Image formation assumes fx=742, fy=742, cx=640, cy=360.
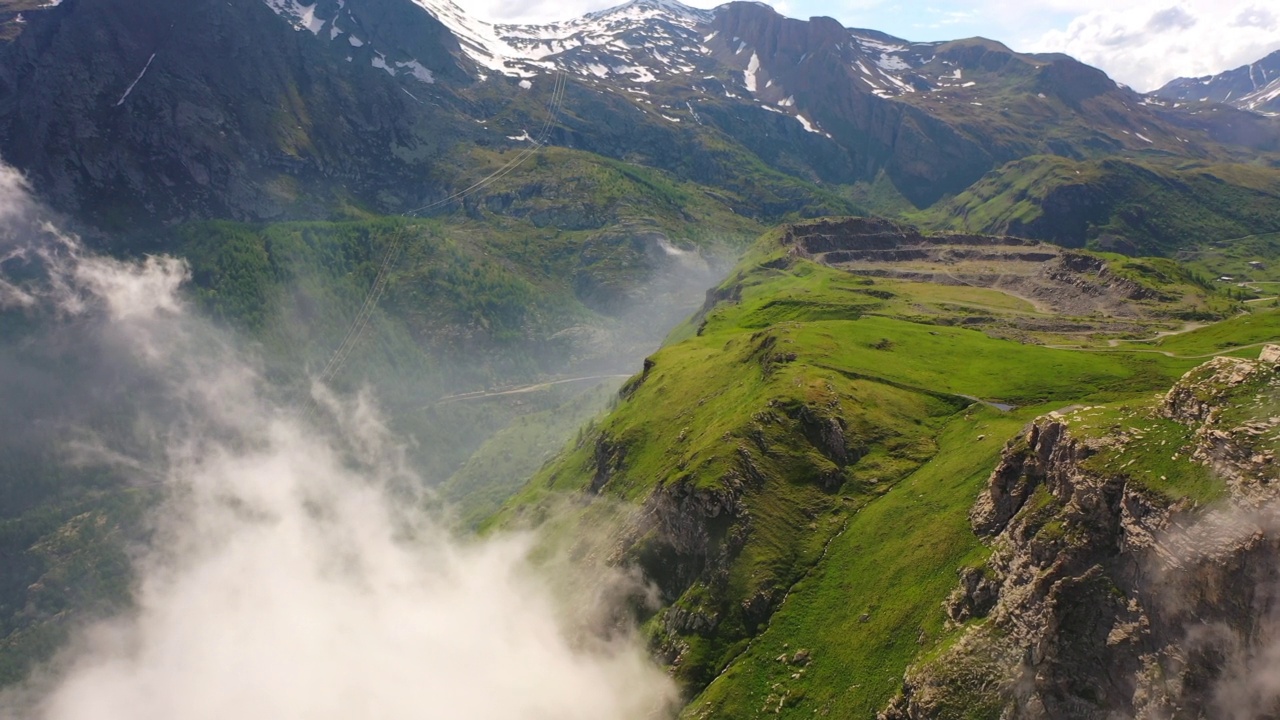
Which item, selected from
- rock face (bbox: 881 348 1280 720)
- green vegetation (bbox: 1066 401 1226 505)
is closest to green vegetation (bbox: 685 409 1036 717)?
rock face (bbox: 881 348 1280 720)

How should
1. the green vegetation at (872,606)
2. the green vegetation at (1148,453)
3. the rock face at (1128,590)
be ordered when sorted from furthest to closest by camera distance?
the green vegetation at (872,606), the green vegetation at (1148,453), the rock face at (1128,590)

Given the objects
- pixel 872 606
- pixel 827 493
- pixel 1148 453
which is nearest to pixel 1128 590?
pixel 1148 453

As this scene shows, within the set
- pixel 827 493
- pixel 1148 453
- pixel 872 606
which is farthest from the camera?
pixel 827 493

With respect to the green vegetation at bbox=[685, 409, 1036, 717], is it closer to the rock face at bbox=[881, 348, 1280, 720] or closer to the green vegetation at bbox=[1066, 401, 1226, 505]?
the rock face at bbox=[881, 348, 1280, 720]

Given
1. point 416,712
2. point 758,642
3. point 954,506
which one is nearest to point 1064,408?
point 954,506

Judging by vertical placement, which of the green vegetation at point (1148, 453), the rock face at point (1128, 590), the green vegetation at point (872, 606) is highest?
the green vegetation at point (1148, 453)

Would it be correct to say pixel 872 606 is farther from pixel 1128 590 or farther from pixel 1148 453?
pixel 1148 453

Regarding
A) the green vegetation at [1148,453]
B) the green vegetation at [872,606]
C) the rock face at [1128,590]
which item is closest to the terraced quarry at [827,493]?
the green vegetation at [872,606]

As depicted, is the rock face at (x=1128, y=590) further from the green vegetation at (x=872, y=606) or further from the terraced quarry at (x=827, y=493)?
the green vegetation at (x=872, y=606)
